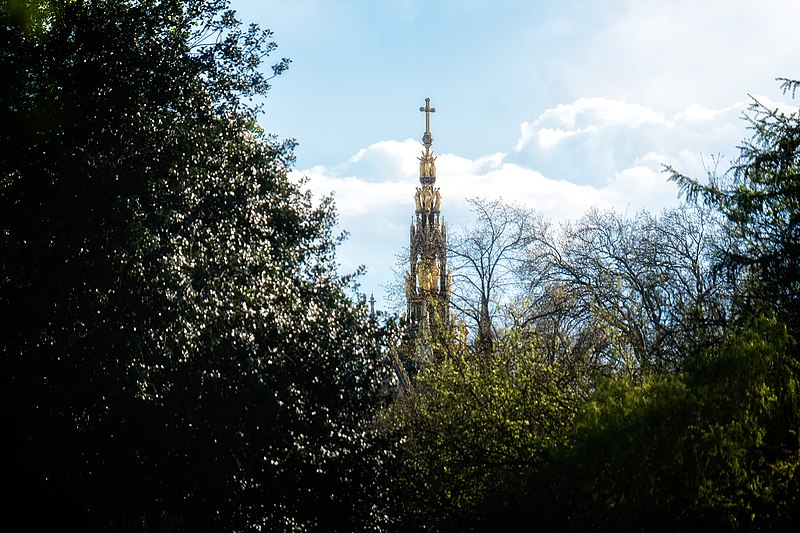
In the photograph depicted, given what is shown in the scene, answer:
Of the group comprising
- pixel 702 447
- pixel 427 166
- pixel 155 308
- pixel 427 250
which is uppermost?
pixel 427 166

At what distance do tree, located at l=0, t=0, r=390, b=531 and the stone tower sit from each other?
17.8 metres

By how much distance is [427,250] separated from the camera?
146 feet

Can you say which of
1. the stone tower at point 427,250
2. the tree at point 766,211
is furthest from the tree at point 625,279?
the stone tower at point 427,250

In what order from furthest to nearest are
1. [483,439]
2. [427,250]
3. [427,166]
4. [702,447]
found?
[427,166], [427,250], [483,439], [702,447]

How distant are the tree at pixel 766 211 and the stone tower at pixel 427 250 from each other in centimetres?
1515

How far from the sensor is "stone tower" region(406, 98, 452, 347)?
37312 mm

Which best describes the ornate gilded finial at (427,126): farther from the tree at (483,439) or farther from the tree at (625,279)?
the tree at (483,439)

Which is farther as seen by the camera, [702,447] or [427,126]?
[427,126]

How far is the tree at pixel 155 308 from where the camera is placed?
13.6 m

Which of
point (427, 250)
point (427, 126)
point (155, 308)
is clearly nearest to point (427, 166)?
A: point (427, 126)

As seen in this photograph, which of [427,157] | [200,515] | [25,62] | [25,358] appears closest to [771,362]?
[200,515]

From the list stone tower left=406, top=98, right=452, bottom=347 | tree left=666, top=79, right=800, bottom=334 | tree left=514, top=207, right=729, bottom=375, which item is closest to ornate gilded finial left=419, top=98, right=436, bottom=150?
stone tower left=406, top=98, right=452, bottom=347

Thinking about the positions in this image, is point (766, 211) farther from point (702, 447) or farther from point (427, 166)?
point (427, 166)

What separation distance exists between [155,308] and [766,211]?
35.7ft
